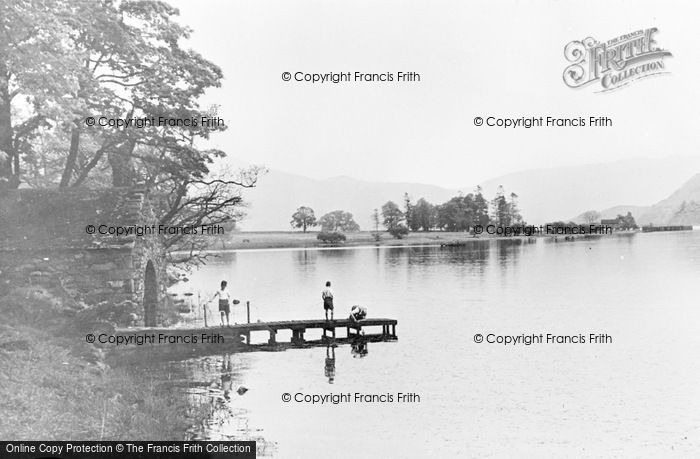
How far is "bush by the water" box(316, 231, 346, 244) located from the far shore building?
51.6 m

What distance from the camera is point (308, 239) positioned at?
82125 millimetres

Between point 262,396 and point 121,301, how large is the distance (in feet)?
15.7

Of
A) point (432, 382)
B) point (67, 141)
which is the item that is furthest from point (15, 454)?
point (67, 141)

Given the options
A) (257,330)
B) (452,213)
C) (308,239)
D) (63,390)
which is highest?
(452,213)

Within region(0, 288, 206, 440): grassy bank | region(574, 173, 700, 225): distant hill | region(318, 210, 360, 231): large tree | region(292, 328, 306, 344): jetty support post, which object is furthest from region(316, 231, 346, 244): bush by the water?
→ region(574, 173, 700, 225): distant hill

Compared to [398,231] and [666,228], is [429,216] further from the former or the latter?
[666,228]

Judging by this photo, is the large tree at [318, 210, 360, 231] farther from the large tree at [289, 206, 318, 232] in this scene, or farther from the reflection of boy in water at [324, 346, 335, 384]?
the reflection of boy in water at [324, 346, 335, 384]

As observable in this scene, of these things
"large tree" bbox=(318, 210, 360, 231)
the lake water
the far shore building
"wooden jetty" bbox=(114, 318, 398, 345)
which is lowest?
the lake water

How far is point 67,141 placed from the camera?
27.8 m

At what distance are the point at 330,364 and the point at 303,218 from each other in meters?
40.5

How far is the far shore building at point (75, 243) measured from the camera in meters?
17.1

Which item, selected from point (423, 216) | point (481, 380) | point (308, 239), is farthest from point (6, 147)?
point (308, 239)

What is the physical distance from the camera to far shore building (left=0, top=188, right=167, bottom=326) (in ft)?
56.0

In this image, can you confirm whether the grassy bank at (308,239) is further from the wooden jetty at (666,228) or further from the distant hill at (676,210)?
the wooden jetty at (666,228)
